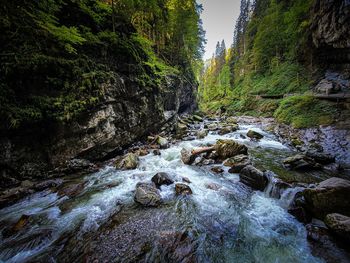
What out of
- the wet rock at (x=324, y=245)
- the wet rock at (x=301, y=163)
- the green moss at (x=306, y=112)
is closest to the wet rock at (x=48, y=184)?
the wet rock at (x=324, y=245)

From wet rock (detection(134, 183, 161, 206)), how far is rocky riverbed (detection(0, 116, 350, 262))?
3cm

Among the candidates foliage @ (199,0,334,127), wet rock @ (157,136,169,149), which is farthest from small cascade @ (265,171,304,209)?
foliage @ (199,0,334,127)

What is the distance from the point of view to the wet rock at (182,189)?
6.07 m

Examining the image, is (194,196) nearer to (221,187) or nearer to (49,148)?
(221,187)

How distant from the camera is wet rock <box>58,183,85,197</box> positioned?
6.11 m

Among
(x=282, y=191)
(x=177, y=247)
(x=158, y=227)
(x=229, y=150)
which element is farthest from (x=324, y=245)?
(x=229, y=150)

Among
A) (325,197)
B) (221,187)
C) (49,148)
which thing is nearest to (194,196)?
(221,187)

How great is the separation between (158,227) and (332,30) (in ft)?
73.0

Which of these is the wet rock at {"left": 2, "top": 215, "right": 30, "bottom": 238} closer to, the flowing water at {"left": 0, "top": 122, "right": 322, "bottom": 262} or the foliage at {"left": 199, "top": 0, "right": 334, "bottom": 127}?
the flowing water at {"left": 0, "top": 122, "right": 322, "bottom": 262}

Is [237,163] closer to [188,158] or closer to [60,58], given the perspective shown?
[188,158]

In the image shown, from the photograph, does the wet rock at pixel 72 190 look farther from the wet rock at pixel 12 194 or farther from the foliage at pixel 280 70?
the foliage at pixel 280 70

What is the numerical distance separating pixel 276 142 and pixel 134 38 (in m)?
13.3

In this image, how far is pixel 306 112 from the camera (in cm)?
1390

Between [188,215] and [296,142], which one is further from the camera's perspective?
A: [296,142]
